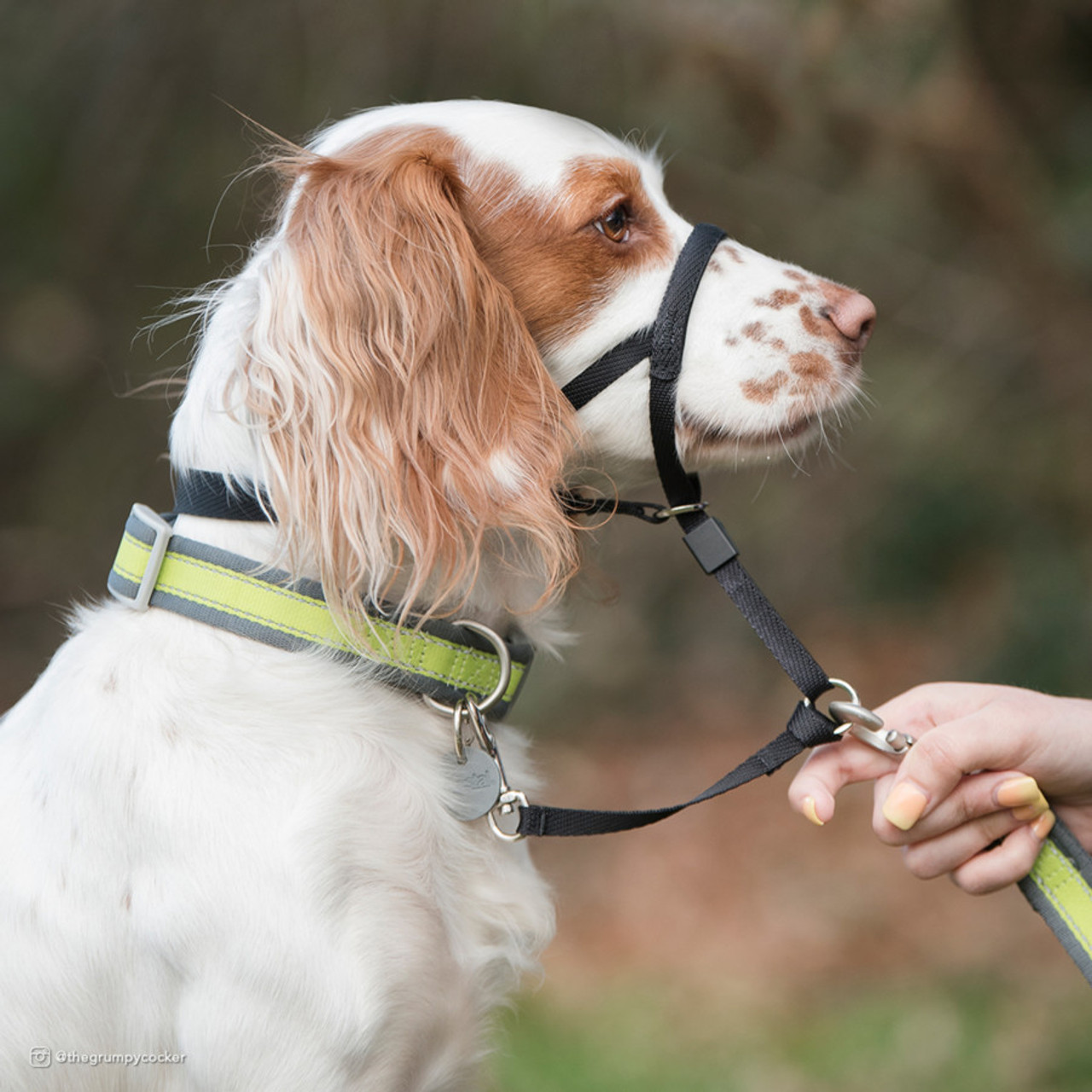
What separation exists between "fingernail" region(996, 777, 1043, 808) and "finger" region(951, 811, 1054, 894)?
6 centimetres

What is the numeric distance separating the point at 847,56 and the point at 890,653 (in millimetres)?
2679

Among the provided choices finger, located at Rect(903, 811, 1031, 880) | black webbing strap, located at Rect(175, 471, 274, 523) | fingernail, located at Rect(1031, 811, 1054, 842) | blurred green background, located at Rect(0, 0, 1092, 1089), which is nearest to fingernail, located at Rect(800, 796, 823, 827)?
finger, located at Rect(903, 811, 1031, 880)

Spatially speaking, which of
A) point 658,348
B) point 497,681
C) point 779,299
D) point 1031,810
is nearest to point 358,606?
point 497,681

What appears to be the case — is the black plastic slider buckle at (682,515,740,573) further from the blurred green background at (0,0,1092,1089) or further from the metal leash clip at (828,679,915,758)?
the blurred green background at (0,0,1092,1089)

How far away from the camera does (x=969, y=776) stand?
173 cm

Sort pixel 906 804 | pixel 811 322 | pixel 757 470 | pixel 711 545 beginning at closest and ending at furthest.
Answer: pixel 906 804 < pixel 711 545 < pixel 811 322 < pixel 757 470

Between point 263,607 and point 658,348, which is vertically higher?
point 658,348

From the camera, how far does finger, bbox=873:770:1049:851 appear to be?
5.52ft

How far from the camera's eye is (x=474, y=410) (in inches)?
72.4

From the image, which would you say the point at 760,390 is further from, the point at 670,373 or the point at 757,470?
the point at 757,470

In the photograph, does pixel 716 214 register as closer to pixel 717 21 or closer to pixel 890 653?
pixel 717 21

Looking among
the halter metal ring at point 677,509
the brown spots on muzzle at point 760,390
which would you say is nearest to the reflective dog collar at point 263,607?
the halter metal ring at point 677,509

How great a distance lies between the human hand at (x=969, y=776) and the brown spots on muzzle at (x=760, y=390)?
1.83 ft

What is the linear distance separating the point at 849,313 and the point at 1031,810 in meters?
0.90
